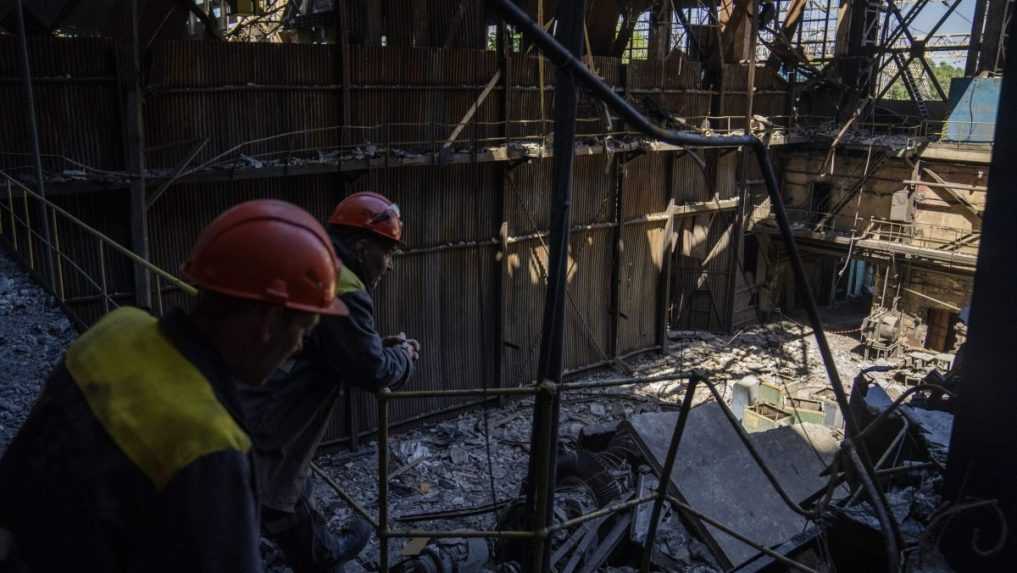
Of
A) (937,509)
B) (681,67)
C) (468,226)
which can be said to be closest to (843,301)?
(681,67)

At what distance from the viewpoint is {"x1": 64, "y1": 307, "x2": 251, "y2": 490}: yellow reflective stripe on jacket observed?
1666mm

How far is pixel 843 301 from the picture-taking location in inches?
969

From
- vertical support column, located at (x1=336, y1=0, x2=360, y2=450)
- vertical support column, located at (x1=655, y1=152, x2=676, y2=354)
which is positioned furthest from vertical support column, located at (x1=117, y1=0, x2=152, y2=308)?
vertical support column, located at (x1=655, y1=152, x2=676, y2=354)

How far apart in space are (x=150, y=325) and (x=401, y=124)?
10443mm

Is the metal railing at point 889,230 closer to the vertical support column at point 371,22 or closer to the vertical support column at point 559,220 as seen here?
the vertical support column at point 371,22

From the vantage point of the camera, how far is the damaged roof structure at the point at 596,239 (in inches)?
174

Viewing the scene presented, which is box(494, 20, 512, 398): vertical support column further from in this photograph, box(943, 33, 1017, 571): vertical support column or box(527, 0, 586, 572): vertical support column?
box(943, 33, 1017, 571): vertical support column

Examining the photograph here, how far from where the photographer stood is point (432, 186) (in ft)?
41.4

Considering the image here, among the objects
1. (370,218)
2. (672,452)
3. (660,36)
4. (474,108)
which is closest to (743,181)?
(660,36)

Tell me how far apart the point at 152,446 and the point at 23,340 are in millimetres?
5277

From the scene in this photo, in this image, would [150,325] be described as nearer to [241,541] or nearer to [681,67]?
[241,541]

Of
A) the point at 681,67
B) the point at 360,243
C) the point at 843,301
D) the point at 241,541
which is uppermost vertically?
the point at 681,67

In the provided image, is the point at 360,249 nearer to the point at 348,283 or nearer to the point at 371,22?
the point at 348,283

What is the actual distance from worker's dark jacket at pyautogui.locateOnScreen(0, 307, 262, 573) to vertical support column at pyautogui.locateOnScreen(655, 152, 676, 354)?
52.3 ft
